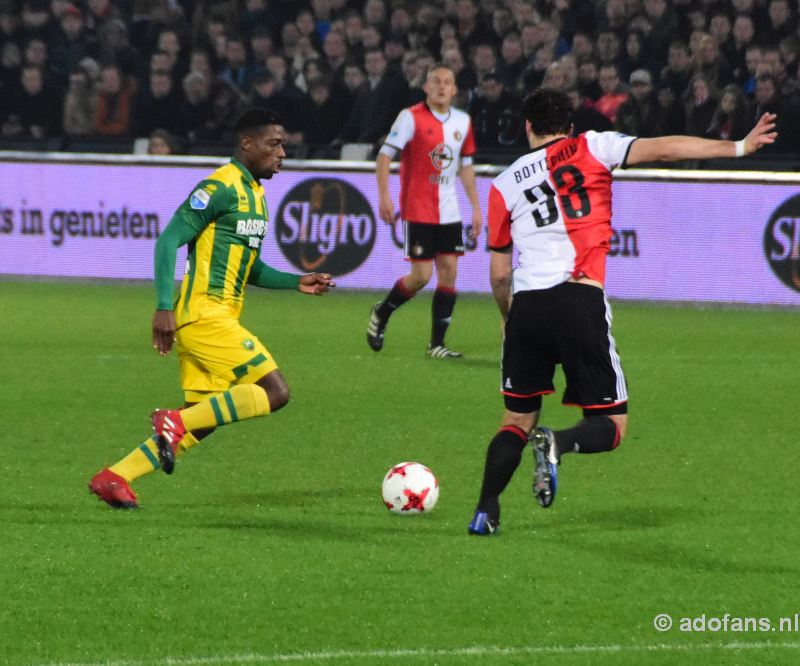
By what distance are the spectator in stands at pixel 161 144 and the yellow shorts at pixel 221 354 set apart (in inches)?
464

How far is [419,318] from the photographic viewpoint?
15.4 m

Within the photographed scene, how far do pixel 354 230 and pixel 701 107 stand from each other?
3626mm

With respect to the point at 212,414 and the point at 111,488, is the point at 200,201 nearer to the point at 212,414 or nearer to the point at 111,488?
the point at 212,414

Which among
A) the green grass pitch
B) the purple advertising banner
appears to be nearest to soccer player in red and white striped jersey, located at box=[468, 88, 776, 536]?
the green grass pitch

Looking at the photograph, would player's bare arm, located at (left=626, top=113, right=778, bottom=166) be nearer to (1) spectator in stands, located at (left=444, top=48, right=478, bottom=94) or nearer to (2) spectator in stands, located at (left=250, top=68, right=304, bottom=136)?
(1) spectator in stands, located at (left=444, top=48, right=478, bottom=94)

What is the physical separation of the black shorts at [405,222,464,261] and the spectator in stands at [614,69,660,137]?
4.33 m

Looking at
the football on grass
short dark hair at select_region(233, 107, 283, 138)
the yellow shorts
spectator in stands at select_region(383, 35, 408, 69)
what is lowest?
the football on grass

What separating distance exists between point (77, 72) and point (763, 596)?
53.5ft

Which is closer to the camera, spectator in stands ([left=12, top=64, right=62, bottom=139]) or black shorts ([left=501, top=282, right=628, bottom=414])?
black shorts ([left=501, top=282, right=628, bottom=414])

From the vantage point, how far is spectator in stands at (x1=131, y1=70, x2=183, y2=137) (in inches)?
772

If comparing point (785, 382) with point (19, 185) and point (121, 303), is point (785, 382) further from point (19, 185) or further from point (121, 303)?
point (19, 185)

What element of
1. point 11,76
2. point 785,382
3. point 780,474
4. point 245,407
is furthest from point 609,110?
point 245,407

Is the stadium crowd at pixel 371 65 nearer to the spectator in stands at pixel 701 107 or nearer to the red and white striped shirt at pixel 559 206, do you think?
the spectator in stands at pixel 701 107

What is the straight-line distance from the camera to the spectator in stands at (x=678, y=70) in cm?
1677
